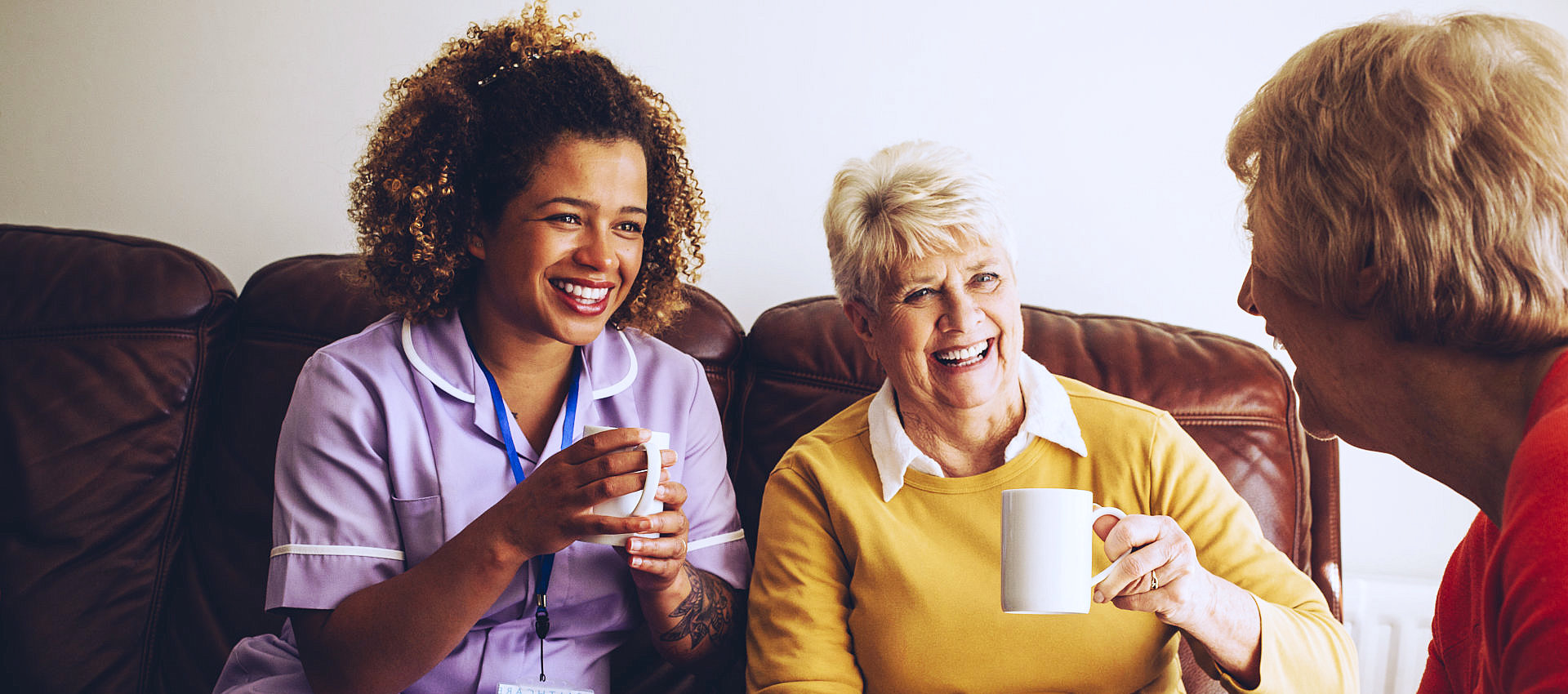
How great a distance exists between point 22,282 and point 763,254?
145 cm

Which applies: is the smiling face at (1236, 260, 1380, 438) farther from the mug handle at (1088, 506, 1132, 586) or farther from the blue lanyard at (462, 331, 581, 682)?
the blue lanyard at (462, 331, 581, 682)

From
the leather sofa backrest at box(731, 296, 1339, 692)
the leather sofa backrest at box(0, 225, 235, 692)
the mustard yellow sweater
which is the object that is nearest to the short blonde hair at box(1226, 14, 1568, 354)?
the mustard yellow sweater

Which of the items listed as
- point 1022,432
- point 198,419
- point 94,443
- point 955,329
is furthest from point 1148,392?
point 94,443

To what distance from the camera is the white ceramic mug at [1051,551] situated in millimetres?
961

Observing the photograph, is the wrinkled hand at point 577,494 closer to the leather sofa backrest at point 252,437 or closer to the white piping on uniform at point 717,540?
the white piping on uniform at point 717,540

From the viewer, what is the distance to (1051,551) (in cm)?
96

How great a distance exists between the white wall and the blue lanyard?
0.68 m

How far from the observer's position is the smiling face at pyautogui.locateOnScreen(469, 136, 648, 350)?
1.46 m

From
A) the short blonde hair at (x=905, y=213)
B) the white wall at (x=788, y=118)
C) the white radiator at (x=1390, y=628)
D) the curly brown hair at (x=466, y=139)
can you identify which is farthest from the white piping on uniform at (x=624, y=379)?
the white radiator at (x=1390, y=628)

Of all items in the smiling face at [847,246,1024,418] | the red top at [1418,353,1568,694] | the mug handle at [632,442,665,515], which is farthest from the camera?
the smiling face at [847,246,1024,418]

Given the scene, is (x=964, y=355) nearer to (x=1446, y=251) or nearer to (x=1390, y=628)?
(x=1446, y=251)

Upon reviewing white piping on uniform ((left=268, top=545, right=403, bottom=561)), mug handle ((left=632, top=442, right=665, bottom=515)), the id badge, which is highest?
mug handle ((left=632, top=442, right=665, bottom=515))

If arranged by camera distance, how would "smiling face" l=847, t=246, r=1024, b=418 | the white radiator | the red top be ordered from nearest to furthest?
the red top → "smiling face" l=847, t=246, r=1024, b=418 → the white radiator

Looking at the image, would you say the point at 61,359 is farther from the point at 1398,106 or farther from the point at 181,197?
the point at 1398,106
